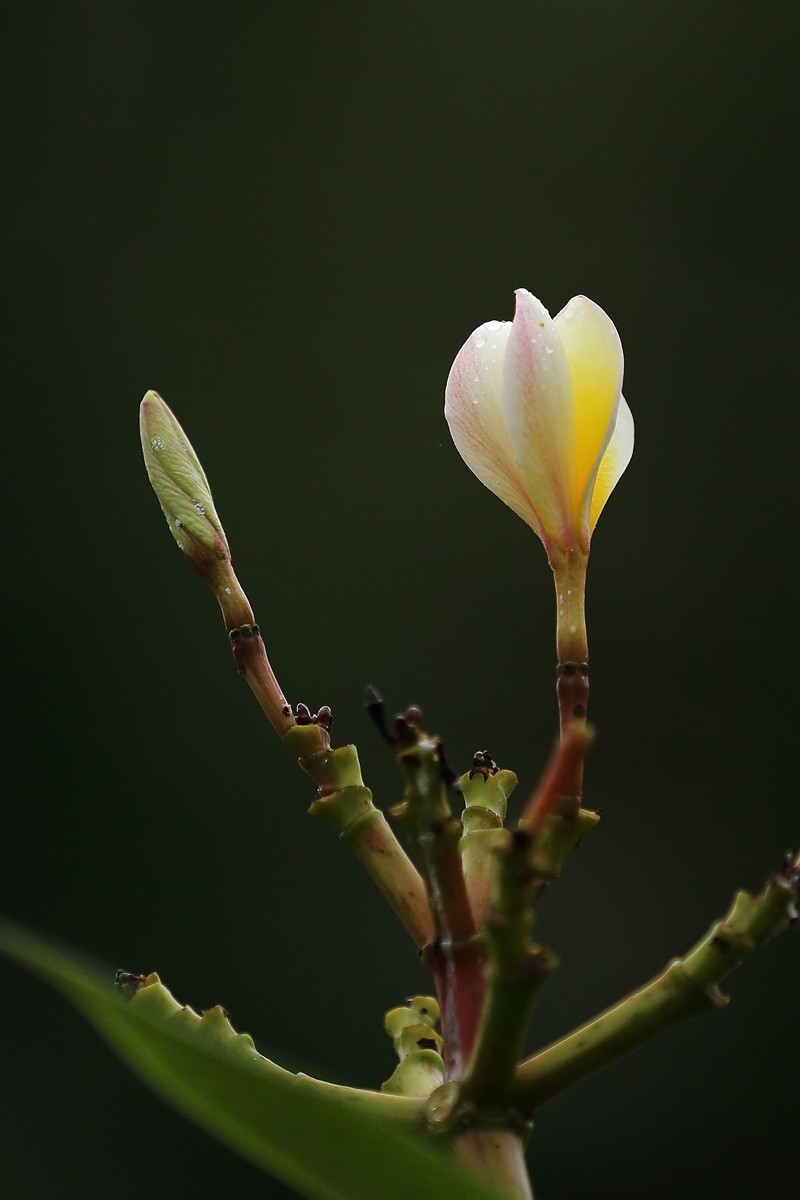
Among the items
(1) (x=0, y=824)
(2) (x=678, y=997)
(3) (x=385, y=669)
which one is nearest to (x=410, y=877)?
(2) (x=678, y=997)

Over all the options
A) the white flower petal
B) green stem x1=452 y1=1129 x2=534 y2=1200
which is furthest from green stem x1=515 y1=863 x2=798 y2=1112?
the white flower petal

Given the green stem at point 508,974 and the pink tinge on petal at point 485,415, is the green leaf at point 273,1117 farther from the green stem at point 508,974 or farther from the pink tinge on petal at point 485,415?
the pink tinge on petal at point 485,415

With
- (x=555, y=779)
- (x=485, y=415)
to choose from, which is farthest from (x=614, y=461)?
(x=555, y=779)

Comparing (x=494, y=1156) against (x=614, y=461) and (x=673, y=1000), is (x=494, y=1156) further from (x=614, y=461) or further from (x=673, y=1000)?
(x=614, y=461)

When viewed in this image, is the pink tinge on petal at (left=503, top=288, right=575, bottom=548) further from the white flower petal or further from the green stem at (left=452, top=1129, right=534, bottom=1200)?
the green stem at (left=452, top=1129, right=534, bottom=1200)

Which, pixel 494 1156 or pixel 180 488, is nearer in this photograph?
pixel 494 1156

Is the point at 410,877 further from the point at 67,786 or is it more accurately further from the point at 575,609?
the point at 67,786

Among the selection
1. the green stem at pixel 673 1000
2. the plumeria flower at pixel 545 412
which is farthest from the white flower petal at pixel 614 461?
the green stem at pixel 673 1000
